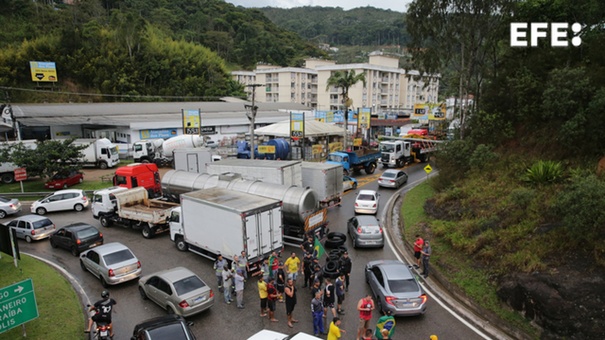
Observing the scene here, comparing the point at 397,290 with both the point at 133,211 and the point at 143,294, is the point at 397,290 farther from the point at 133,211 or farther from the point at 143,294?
the point at 133,211

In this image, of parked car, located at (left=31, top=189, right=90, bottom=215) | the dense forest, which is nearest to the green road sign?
parked car, located at (left=31, top=189, right=90, bottom=215)

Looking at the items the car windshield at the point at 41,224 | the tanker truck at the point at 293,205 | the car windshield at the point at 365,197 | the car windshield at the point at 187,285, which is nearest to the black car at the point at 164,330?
the car windshield at the point at 187,285

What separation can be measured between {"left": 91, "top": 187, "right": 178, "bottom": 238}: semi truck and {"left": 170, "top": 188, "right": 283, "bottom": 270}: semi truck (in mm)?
3363

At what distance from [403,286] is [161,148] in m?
35.1

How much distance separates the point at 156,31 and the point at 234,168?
90.8 m

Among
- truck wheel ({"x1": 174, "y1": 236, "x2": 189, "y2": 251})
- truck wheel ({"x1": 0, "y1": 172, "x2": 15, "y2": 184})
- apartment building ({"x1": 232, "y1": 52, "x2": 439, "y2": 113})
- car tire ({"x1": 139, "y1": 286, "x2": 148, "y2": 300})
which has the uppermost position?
apartment building ({"x1": 232, "y1": 52, "x2": 439, "y2": 113})

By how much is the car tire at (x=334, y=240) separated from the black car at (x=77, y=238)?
1073cm

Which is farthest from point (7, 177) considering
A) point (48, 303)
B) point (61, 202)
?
point (48, 303)

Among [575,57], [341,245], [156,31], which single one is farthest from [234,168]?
[156,31]

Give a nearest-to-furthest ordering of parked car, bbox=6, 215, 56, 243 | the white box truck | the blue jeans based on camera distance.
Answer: the blue jeans, parked car, bbox=6, 215, 56, 243, the white box truck

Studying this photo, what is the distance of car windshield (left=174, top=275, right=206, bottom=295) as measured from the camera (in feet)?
39.9

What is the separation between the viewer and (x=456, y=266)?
1484cm

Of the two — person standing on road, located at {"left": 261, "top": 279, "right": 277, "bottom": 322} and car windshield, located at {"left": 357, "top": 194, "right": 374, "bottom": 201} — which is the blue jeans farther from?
car windshield, located at {"left": 357, "top": 194, "right": 374, "bottom": 201}

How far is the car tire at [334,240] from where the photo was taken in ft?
60.3
